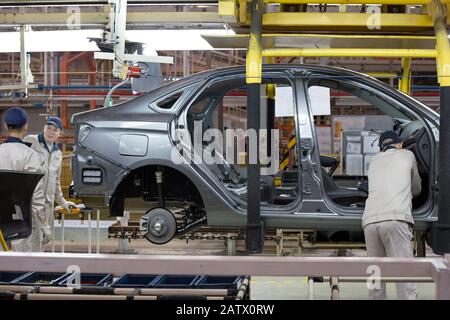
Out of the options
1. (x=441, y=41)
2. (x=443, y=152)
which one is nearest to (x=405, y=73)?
(x=441, y=41)

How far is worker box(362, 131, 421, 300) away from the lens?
4125 mm

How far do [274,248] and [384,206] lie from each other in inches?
192

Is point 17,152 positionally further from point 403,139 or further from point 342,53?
point 403,139

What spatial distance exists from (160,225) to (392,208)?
1.78 metres

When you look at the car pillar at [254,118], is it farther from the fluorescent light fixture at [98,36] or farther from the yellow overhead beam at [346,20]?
the fluorescent light fixture at [98,36]

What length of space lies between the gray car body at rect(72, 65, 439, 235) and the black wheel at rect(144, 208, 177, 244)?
305 mm

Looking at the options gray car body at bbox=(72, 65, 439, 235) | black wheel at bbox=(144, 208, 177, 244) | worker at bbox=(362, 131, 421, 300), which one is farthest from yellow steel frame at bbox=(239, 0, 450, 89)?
black wheel at bbox=(144, 208, 177, 244)

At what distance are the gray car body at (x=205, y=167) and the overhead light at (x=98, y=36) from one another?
84 centimetres

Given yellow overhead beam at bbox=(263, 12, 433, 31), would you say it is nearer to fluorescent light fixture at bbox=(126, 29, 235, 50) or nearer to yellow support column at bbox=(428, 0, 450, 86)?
yellow support column at bbox=(428, 0, 450, 86)

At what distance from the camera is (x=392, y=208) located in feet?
13.6

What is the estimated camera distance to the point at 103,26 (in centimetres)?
510

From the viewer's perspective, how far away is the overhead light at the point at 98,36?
5508mm
